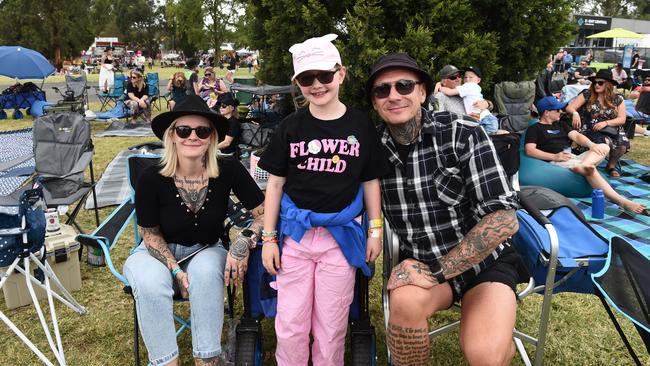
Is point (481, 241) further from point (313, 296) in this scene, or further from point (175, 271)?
point (175, 271)

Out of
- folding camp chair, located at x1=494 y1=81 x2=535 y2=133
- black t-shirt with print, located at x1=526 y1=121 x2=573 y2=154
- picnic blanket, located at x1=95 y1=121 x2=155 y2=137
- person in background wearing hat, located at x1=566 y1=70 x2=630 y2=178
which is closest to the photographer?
black t-shirt with print, located at x1=526 y1=121 x2=573 y2=154

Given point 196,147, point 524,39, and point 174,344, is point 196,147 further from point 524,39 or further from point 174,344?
point 524,39

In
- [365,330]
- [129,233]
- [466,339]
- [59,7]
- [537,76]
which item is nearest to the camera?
[466,339]

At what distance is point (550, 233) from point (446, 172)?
0.57 m

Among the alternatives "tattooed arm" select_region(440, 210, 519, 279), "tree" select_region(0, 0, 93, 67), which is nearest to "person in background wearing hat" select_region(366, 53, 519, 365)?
"tattooed arm" select_region(440, 210, 519, 279)

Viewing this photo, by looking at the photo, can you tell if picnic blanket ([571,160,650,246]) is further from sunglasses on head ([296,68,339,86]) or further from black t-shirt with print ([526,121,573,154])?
sunglasses on head ([296,68,339,86])

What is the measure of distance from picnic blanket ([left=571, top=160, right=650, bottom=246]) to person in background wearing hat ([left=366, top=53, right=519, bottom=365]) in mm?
1273

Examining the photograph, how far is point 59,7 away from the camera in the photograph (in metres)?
44.3

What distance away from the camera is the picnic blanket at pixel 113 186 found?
5953mm

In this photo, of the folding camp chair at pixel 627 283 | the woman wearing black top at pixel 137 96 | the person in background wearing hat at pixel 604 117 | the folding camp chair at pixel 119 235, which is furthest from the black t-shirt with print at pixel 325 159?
the woman wearing black top at pixel 137 96

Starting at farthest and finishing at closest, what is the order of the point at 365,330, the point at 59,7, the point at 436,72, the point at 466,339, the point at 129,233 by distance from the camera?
the point at 59,7 < the point at 436,72 < the point at 129,233 < the point at 365,330 < the point at 466,339

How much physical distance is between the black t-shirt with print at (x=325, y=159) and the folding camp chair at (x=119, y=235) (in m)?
0.88

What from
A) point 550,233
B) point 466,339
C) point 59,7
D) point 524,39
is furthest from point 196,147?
point 59,7

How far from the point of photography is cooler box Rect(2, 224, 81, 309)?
355 centimetres
